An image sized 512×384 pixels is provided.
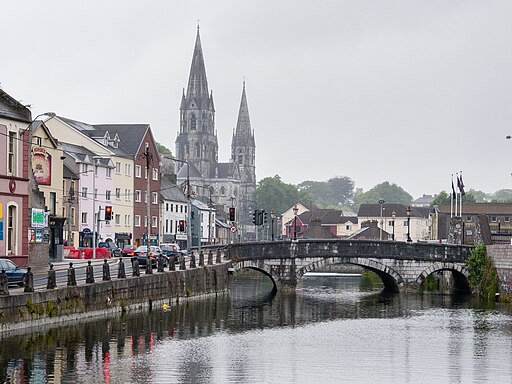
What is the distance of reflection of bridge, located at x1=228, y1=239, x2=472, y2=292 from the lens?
90188 millimetres

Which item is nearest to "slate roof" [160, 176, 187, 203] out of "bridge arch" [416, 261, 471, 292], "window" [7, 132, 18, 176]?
"bridge arch" [416, 261, 471, 292]

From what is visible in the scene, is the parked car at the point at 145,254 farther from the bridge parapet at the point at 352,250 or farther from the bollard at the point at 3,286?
the bollard at the point at 3,286

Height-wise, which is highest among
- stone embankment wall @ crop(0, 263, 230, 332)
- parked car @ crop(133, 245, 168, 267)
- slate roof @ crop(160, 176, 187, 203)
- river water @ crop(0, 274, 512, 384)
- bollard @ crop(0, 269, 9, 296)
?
slate roof @ crop(160, 176, 187, 203)

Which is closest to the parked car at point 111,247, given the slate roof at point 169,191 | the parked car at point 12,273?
the slate roof at point 169,191

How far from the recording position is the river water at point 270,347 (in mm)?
38844

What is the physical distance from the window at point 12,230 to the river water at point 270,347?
25.3 ft

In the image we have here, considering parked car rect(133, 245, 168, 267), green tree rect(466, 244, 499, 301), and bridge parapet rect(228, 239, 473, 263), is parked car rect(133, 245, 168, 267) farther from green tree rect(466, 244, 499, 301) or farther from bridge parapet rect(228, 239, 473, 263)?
green tree rect(466, 244, 499, 301)

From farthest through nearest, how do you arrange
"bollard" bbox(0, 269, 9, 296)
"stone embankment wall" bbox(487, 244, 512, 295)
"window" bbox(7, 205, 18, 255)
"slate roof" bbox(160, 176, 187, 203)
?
"slate roof" bbox(160, 176, 187, 203) < "stone embankment wall" bbox(487, 244, 512, 295) < "window" bbox(7, 205, 18, 255) < "bollard" bbox(0, 269, 9, 296)

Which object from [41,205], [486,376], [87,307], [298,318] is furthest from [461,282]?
[486,376]

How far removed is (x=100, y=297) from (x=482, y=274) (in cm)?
4113

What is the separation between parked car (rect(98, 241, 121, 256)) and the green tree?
1173 inches

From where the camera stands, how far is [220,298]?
77.4m

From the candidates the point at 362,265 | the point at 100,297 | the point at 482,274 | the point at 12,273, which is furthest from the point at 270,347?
the point at 362,265

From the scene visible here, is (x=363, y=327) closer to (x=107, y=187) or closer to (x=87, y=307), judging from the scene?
(x=87, y=307)
